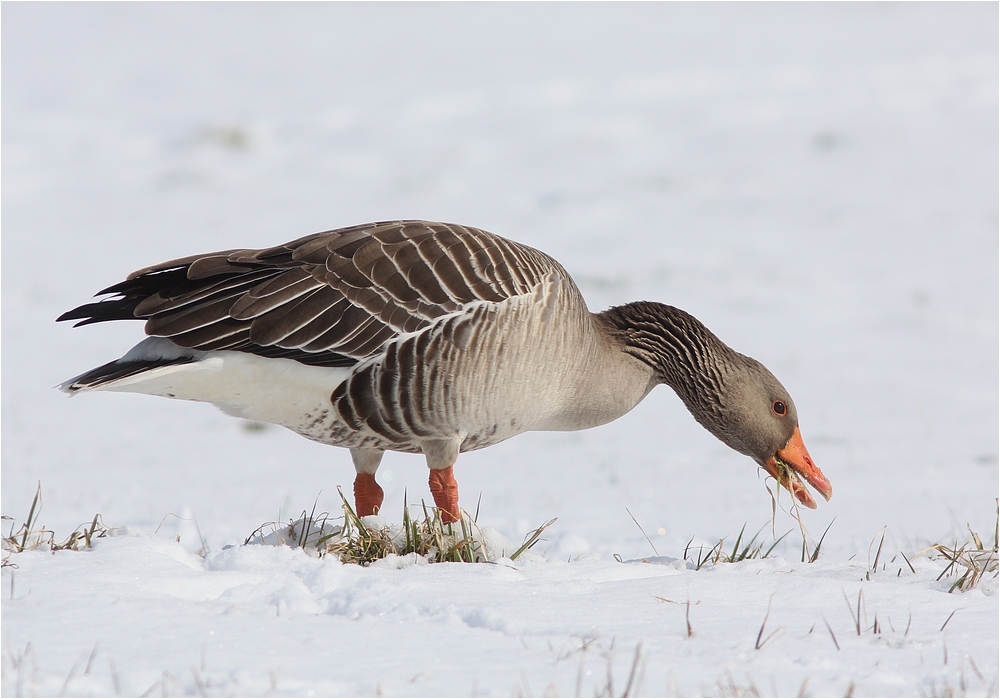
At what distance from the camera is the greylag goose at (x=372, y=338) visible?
16.2ft

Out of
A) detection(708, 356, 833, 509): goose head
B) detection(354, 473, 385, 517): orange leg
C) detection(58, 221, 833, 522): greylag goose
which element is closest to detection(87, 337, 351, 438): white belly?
detection(58, 221, 833, 522): greylag goose

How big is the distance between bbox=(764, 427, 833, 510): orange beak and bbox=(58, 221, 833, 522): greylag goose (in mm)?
1222

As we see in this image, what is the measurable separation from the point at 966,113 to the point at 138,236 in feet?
50.5

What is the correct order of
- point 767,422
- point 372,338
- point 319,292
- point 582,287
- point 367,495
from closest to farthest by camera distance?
1. point 372,338
2. point 319,292
3. point 367,495
4. point 767,422
5. point 582,287

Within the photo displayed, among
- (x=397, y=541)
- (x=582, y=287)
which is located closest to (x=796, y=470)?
(x=397, y=541)

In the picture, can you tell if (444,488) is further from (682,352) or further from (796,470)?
(796,470)

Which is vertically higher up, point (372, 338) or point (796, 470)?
point (372, 338)

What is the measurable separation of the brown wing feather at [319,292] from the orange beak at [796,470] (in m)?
1.73

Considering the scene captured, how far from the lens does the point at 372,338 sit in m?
4.97

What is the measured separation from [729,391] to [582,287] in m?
9.00

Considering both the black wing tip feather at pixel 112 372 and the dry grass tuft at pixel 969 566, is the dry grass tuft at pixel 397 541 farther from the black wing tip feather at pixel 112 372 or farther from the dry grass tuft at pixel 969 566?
the dry grass tuft at pixel 969 566

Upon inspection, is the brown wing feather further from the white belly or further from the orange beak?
the orange beak

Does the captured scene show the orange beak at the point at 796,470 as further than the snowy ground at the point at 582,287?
Yes

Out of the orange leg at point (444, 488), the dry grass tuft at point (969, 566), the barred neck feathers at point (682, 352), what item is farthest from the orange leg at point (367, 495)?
the dry grass tuft at point (969, 566)
